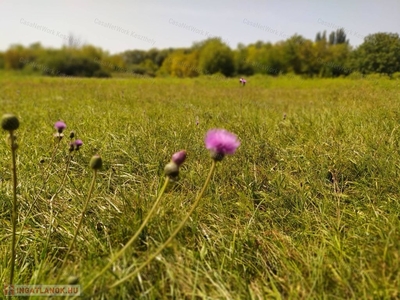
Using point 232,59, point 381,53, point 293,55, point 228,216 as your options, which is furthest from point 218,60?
point 228,216

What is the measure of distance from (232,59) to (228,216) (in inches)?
1634

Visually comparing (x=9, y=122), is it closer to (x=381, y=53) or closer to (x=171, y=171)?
(x=171, y=171)

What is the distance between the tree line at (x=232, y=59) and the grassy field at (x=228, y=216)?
15.9ft

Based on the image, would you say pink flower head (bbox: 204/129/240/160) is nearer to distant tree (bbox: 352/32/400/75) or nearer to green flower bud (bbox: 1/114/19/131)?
green flower bud (bbox: 1/114/19/131)

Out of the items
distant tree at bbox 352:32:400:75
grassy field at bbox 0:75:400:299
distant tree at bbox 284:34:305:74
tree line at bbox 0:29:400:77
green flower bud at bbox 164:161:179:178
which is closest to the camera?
green flower bud at bbox 164:161:179:178

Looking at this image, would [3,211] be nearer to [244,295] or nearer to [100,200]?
[100,200]

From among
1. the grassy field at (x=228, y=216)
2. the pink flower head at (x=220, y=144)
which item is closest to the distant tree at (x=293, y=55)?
the grassy field at (x=228, y=216)

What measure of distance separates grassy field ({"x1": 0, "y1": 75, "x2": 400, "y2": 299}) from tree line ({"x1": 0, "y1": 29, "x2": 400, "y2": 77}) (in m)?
4.84

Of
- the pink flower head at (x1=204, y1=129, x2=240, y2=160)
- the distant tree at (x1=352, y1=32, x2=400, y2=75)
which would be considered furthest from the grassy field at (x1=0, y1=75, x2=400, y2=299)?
the distant tree at (x1=352, y1=32, x2=400, y2=75)

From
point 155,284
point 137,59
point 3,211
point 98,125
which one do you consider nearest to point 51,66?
point 98,125

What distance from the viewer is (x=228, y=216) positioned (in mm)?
1722

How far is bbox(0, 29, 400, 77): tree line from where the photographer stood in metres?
6.86

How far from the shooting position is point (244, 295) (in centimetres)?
116

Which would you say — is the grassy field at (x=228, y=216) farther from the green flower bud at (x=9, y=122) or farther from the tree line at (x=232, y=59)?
the tree line at (x=232, y=59)
